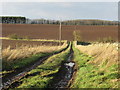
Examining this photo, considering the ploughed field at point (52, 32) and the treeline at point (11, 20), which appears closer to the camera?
the ploughed field at point (52, 32)

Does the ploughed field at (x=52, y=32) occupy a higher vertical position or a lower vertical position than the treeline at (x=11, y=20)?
lower

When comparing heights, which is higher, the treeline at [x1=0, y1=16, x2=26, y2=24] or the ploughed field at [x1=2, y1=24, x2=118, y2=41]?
the treeline at [x1=0, y1=16, x2=26, y2=24]

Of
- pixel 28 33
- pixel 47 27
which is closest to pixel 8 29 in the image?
pixel 28 33

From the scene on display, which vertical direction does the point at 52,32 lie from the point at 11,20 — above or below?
below

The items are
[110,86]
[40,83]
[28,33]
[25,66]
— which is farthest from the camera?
[28,33]

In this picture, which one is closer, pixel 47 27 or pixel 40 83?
pixel 40 83

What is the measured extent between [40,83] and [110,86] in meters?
3.08

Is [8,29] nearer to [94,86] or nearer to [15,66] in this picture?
[15,66]

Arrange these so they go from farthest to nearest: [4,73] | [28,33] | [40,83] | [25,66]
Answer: [28,33] → [25,66] → [4,73] → [40,83]

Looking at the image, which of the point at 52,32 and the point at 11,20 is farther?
the point at 11,20

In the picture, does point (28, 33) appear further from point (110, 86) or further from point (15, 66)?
point (110, 86)

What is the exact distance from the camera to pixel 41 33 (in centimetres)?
8156

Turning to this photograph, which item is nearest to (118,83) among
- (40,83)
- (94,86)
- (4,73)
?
(94,86)

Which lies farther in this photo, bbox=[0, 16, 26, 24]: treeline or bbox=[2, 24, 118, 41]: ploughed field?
bbox=[0, 16, 26, 24]: treeline
